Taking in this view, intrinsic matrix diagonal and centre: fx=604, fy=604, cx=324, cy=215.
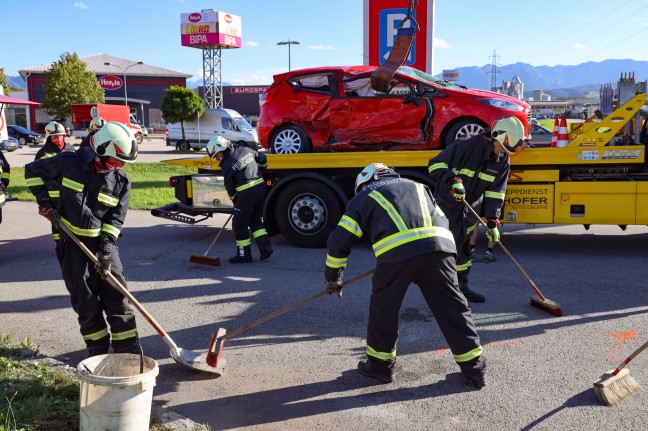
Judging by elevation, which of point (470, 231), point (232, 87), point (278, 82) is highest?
point (232, 87)

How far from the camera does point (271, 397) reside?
421cm

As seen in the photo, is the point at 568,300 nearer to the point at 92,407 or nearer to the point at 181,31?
the point at 92,407

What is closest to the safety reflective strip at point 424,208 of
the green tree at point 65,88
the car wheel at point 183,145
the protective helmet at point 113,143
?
the protective helmet at point 113,143

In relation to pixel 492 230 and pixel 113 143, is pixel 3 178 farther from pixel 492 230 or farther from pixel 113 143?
pixel 492 230

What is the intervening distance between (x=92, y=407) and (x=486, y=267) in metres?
5.58

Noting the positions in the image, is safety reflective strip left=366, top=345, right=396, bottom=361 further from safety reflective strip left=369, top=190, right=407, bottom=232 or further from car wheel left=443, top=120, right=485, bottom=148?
car wheel left=443, top=120, right=485, bottom=148

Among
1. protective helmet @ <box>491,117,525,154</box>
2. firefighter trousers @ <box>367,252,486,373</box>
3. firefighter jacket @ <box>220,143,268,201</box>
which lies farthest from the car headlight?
firefighter trousers @ <box>367,252,486,373</box>

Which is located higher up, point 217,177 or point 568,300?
point 217,177

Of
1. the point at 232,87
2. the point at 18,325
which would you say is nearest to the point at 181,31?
the point at 232,87

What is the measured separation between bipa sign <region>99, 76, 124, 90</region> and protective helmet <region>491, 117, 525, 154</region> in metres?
60.3

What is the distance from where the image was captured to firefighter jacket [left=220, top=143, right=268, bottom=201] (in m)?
8.14

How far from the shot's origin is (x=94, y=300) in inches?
177

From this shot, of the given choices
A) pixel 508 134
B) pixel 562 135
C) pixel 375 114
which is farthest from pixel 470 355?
pixel 562 135

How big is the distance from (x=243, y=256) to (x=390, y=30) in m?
6.31
